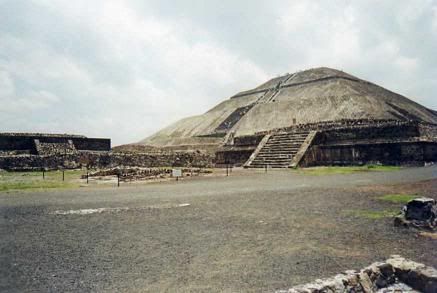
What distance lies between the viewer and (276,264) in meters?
5.60

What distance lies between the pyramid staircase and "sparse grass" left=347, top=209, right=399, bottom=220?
51.6 feet

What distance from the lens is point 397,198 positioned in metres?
10.8

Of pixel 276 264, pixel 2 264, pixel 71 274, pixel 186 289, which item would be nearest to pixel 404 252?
pixel 276 264

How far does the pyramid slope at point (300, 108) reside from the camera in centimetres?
4038

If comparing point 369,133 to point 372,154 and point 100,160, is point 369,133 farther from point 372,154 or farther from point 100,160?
point 100,160

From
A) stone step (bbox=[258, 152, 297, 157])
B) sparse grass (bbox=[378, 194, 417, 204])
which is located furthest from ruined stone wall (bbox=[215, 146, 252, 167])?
sparse grass (bbox=[378, 194, 417, 204])

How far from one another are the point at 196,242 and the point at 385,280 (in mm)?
3244

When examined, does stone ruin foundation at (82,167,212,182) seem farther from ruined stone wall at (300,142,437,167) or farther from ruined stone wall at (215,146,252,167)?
ruined stone wall at (300,142,437,167)

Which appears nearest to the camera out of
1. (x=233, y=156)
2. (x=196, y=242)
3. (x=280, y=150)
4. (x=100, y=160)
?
(x=196, y=242)

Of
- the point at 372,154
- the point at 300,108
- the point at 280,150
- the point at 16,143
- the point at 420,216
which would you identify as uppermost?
the point at 300,108

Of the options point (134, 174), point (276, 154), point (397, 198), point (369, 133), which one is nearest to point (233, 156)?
point (276, 154)

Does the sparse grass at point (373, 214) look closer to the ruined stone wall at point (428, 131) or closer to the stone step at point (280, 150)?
the stone step at point (280, 150)

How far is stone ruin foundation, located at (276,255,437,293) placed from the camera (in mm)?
4441

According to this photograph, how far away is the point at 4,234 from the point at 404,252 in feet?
25.2
